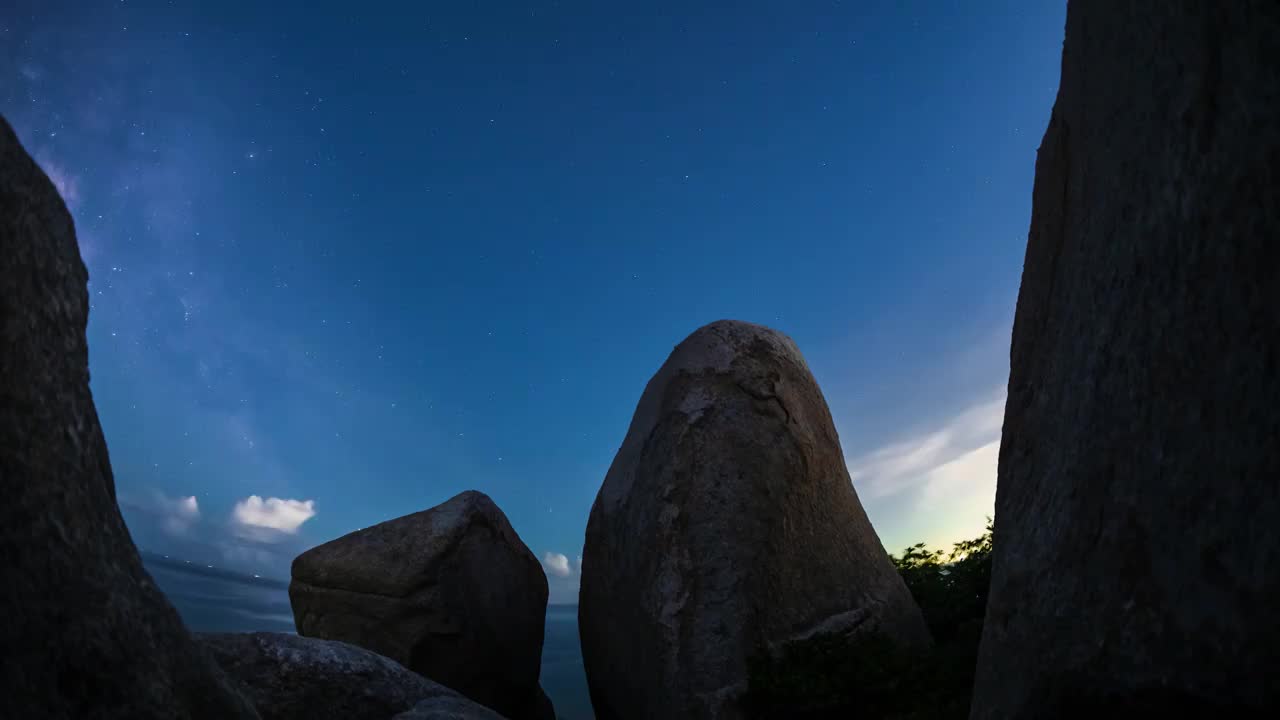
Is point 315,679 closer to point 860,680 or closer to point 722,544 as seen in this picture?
point 722,544

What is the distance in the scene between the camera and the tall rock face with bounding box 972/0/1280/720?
248 cm

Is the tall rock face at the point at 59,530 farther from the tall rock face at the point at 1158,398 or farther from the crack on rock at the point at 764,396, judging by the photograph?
the crack on rock at the point at 764,396

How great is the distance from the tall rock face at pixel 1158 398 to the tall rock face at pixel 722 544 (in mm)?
3235

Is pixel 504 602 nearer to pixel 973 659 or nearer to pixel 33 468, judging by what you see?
pixel 973 659

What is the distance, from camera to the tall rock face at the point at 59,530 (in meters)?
2.22

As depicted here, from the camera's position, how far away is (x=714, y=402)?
7.63 metres

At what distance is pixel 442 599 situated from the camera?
899 cm

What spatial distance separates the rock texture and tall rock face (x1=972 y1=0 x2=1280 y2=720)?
3.53 meters

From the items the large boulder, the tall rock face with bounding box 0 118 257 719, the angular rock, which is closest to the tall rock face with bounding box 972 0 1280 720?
the angular rock

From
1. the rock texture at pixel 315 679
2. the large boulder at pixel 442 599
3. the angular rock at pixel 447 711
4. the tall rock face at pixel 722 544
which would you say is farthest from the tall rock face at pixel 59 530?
the large boulder at pixel 442 599

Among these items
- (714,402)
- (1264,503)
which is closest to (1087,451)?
(1264,503)

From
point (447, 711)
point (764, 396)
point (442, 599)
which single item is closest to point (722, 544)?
point (764, 396)

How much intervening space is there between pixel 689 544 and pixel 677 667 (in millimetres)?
1099

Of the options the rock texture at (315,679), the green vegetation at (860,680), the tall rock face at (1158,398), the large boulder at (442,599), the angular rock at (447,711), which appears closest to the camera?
the tall rock face at (1158,398)
